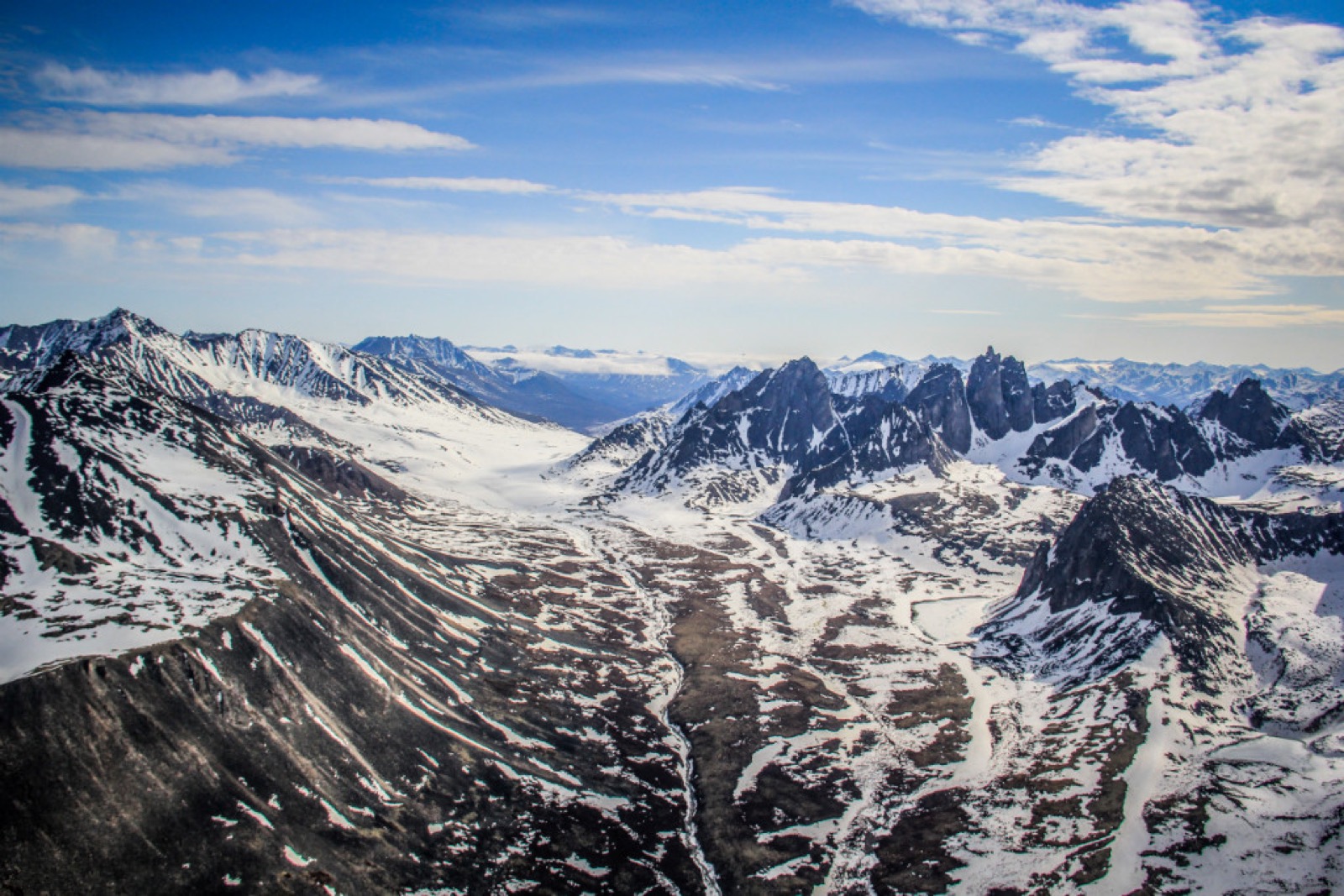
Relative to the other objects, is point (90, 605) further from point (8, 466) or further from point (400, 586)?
point (400, 586)

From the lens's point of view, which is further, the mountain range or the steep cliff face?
the mountain range

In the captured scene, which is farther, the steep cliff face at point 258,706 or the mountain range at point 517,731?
the mountain range at point 517,731

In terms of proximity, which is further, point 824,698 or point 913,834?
point 824,698

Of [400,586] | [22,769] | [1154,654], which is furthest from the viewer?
[400,586]

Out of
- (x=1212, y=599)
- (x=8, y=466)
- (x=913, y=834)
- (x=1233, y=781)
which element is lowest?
(x=913, y=834)

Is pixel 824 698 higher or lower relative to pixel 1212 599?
lower

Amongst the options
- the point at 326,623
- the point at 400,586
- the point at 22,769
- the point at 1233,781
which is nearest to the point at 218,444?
the point at 400,586

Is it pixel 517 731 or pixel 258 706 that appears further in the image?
pixel 517 731

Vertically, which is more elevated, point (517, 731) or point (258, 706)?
point (258, 706)

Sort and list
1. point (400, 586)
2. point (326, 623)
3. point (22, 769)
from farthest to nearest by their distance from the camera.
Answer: point (400, 586) → point (326, 623) → point (22, 769)

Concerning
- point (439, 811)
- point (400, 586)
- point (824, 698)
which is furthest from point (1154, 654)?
point (400, 586)
